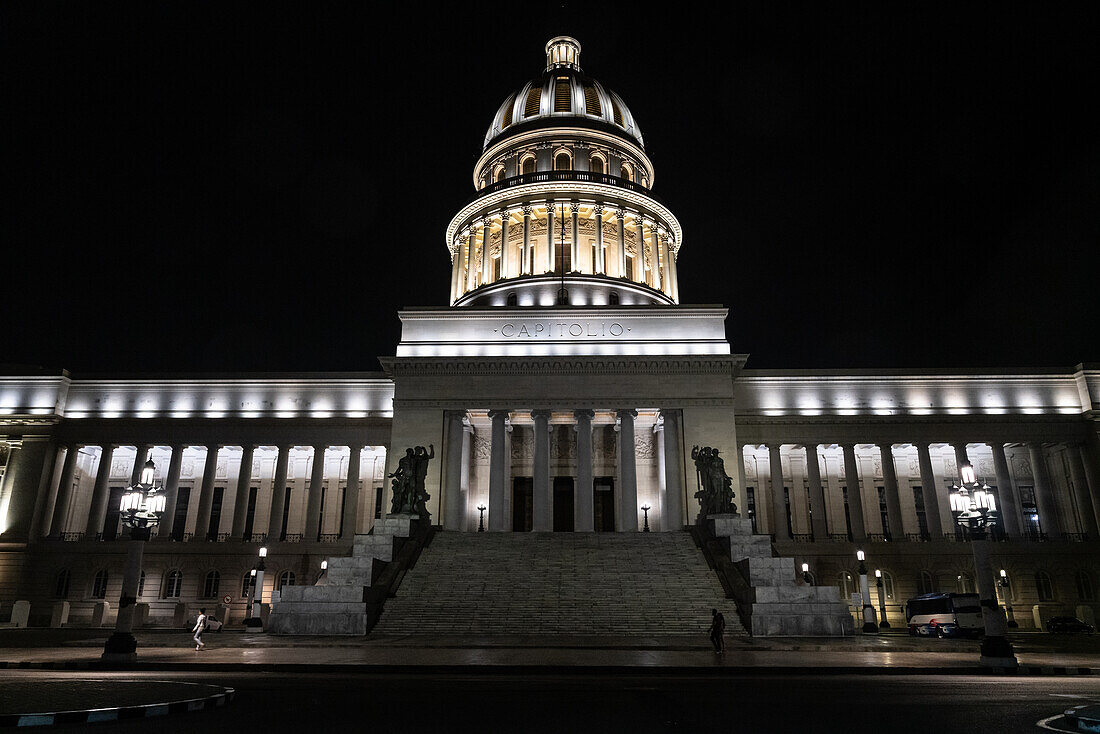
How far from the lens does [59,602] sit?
1692 inches

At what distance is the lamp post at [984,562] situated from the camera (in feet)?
57.5

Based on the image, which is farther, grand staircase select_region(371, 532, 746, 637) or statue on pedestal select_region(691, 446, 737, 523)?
statue on pedestal select_region(691, 446, 737, 523)

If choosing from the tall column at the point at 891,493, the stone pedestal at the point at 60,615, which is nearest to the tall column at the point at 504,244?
the tall column at the point at 891,493

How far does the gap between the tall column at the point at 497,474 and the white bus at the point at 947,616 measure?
21.3 meters

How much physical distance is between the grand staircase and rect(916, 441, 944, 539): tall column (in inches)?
883

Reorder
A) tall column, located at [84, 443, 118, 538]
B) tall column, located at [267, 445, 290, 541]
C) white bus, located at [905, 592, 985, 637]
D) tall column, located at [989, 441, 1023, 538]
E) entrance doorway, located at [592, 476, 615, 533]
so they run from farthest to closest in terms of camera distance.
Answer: tall column, located at [84, 443, 118, 538]
entrance doorway, located at [592, 476, 615, 533]
tall column, located at [267, 445, 290, 541]
tall column, located at [989, 441, 1023, 538]
white bus, located at [905, 592, 985, 637]

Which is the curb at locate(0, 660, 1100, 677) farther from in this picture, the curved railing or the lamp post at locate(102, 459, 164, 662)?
the curved railing

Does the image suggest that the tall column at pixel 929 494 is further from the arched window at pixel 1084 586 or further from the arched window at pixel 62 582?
the arched window at pixel 62 582

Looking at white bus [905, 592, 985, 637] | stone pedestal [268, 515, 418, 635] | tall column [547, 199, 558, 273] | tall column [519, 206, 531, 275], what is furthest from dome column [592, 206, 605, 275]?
→ stone pedestal [268, 515, 418, 635]

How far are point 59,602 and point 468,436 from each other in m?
24.9

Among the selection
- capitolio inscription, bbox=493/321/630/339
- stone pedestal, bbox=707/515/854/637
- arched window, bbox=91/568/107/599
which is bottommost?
stone pedestal, bbox=707/515/854/637

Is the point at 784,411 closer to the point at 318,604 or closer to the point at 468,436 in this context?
the point at 468,436

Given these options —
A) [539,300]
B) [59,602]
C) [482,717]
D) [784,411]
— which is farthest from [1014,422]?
[59,602]

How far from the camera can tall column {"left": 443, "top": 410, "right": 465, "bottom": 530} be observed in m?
42.6
